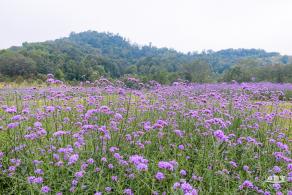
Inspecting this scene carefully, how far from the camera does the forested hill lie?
24.7 metres

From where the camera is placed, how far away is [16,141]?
3.63 m

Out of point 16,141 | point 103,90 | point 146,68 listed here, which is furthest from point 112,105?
point 146,68

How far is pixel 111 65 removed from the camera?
136ft

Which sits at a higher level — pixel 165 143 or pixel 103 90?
pixel 103 90

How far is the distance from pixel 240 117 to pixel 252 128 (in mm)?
431

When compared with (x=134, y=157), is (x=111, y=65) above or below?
below

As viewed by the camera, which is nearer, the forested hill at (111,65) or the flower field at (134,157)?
the flower field at (134,157)

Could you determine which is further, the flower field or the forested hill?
the forested hill

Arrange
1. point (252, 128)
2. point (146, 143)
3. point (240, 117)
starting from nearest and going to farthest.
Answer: point (146, 143) → point (252, 128) → point (240, 117)

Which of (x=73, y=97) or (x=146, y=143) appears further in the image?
(x=73, y=97)

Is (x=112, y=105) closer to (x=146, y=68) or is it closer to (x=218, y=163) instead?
(x=218, y=163)

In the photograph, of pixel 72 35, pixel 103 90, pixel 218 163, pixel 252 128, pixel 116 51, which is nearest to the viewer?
pixel 218 163

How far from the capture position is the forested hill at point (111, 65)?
972 inches

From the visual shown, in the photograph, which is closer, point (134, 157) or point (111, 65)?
point (134, 157)
